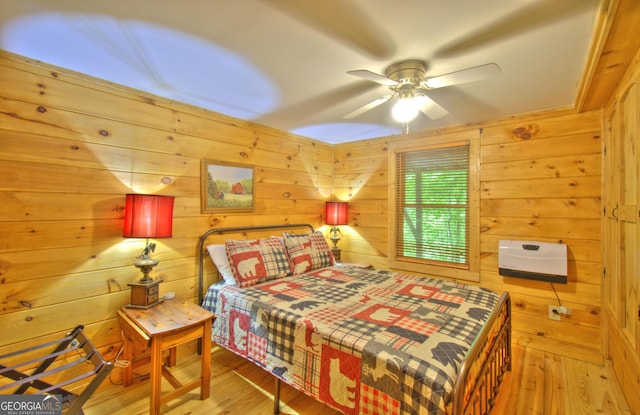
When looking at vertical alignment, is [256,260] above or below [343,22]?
below

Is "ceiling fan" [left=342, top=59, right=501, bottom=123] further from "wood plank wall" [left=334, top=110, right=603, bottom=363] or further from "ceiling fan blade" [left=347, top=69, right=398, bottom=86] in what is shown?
"wood plank wall" [left=334, top=110, right=603, bottom=363]

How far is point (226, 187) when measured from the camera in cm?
298

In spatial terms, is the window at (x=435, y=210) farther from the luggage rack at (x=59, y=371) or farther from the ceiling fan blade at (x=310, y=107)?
the luggage rack at (x=59, y=371)

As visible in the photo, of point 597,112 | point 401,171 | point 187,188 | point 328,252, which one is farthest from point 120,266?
point 597,112

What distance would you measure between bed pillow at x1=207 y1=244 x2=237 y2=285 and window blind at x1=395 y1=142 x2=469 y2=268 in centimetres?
215

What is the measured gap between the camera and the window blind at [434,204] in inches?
128

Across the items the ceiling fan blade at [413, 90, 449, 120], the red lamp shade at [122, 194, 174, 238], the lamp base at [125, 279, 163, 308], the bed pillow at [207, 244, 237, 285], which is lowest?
the lamp base at [125, 279, 163, 308]

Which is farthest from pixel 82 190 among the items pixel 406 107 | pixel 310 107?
pixel 406 107

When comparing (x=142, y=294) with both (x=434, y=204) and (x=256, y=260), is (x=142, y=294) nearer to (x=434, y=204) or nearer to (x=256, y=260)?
(x=256, y=260)

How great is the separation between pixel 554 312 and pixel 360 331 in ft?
7.35

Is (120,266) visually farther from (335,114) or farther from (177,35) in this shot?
(335,114)

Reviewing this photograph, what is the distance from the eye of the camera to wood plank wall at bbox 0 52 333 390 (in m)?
1.83

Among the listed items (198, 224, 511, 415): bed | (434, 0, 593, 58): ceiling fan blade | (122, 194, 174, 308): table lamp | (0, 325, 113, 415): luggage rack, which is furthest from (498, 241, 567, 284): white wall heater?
(0, 325, 113, 415): luggage rack

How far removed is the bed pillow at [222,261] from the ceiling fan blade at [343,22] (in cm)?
200
